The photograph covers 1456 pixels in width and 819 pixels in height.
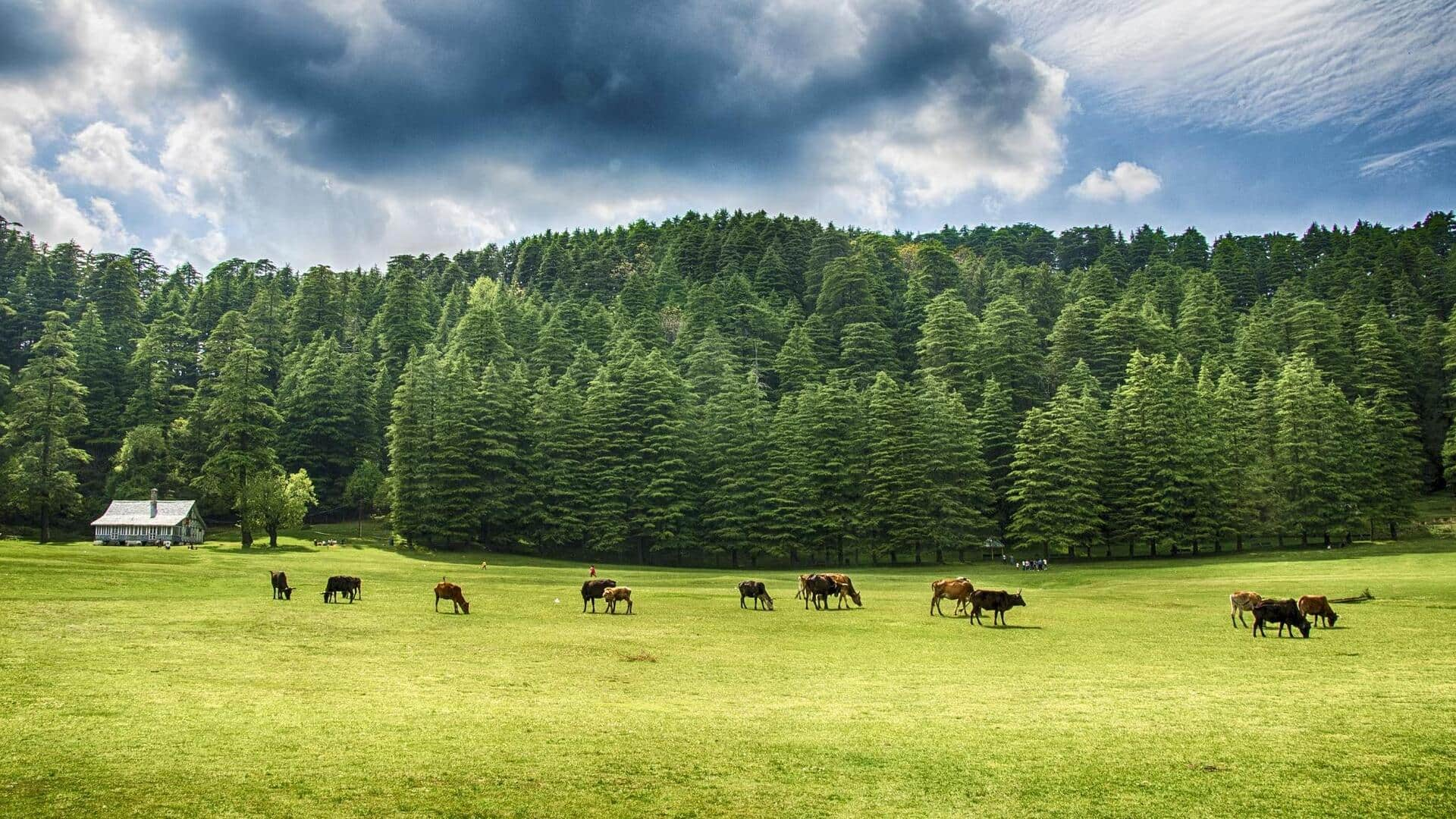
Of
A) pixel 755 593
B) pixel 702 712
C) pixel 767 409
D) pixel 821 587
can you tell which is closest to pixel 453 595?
pixel 755 593

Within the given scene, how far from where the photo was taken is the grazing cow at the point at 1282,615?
77.6 ft

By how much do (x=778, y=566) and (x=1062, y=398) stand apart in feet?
94.7

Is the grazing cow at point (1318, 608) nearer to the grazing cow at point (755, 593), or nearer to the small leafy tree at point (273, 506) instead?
the grazing cow at point (755, 593)

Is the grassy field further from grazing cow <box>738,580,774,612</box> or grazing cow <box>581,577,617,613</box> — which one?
grazing cow <box>738,580,774,612</box>

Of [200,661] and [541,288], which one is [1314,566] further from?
[541,288]

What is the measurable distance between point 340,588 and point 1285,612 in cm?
2966

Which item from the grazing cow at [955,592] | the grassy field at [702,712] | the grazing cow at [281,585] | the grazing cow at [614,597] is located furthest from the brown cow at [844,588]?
the grazing cow at [281,585]

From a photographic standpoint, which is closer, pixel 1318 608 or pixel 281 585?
pixel 1318 608

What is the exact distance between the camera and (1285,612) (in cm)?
2380

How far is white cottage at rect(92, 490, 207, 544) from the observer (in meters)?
74.5

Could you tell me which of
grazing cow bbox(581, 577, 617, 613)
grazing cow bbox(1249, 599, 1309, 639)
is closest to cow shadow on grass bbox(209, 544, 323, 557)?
grazing cow bbox(581, 577, 617, 613)

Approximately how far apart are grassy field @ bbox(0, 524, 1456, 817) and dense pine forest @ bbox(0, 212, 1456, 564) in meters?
43.7

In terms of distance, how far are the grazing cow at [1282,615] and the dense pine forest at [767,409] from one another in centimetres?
4557

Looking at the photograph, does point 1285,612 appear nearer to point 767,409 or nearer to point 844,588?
point 844,588
